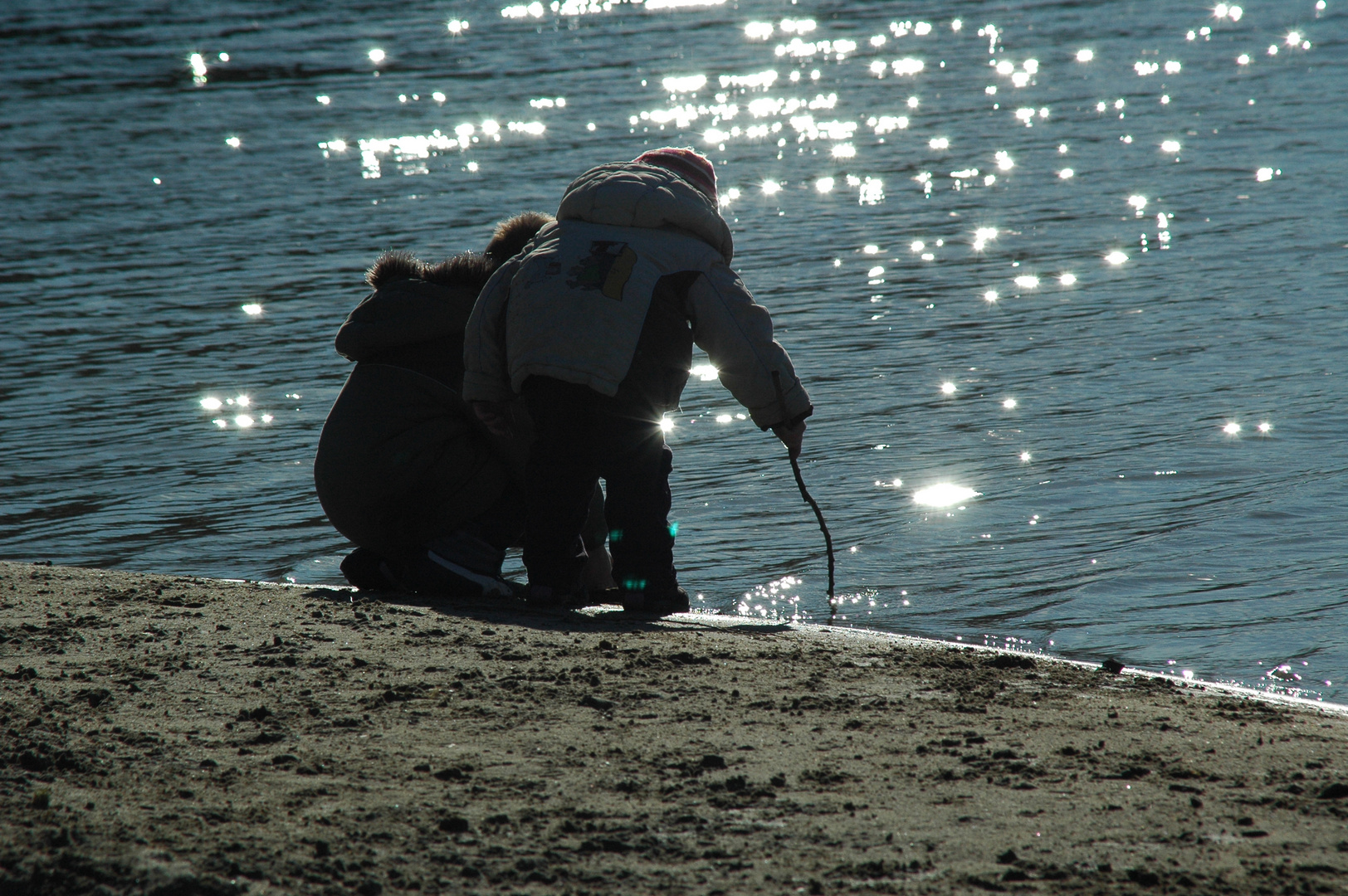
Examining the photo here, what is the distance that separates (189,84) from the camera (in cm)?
2545

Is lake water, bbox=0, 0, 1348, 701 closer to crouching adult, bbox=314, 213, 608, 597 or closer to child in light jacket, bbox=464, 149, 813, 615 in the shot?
child in light jacket, bbox=464, 149, 813, 615

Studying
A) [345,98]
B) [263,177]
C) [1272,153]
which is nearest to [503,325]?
[1272,153]

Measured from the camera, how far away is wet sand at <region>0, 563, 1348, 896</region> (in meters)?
2.60

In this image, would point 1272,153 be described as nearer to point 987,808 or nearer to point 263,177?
point 263,177

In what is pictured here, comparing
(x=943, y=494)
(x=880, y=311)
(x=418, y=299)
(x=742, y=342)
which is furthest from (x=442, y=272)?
(x=880, y=311)

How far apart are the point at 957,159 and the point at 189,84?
15415 millimetres

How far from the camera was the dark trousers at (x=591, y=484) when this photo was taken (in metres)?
4.52

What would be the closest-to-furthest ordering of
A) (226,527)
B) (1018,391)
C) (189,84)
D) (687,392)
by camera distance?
(226,527)
(1018,391)
(687,392)
(189,84)

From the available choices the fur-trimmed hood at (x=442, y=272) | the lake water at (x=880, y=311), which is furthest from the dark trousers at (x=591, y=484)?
the fur-trimmed hood at (x=442, y=272)

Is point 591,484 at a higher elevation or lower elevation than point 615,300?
lower

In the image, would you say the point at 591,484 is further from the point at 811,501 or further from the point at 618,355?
the point at 811,501

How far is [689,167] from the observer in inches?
191

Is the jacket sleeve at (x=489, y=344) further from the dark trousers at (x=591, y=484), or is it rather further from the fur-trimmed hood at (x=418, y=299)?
the fur-trimmed hood at (x=418, y=299)

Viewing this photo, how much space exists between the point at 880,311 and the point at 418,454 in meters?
5.45
